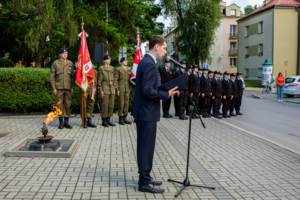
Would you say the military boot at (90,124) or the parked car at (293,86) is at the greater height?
the parked car at (293,86)

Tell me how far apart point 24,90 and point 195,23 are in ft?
101

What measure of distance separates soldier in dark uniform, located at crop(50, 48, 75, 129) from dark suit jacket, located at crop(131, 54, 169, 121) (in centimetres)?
533

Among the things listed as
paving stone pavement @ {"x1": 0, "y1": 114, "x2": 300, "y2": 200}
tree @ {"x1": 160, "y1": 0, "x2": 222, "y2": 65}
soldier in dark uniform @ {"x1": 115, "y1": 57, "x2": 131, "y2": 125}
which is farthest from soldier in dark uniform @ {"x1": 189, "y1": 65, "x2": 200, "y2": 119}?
tree @ {"x1": 160, "y1": 0, "x2": 222, "y2": 65}

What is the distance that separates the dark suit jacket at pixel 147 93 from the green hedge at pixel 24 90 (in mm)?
8156

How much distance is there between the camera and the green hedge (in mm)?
11445

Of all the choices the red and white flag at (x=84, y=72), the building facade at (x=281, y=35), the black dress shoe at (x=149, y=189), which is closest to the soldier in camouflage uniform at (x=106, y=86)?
the red and white flag at (x=84, y=72)

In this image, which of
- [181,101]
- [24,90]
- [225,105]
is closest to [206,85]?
[225,105]

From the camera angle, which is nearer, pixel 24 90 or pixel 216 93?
pixel 24 90

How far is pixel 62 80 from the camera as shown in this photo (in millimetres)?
8844

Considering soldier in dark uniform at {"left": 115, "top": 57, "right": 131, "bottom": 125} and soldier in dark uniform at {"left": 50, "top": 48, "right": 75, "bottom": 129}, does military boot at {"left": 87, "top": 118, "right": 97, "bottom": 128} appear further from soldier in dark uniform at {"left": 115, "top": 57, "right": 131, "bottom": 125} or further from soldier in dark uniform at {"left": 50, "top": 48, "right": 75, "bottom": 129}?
soldier in dark uniform at {"left": 115, "top": 57, "right": 131, "bottom": 125}

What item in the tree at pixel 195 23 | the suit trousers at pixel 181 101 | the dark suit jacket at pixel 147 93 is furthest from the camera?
the tree at pixel 195 23

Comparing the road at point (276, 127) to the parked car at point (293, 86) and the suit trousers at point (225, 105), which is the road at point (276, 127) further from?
the parked car at point (293, 86)

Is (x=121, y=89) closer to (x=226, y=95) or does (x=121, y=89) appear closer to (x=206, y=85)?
(x=206, y=85)

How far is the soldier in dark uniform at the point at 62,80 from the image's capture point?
345 inches
